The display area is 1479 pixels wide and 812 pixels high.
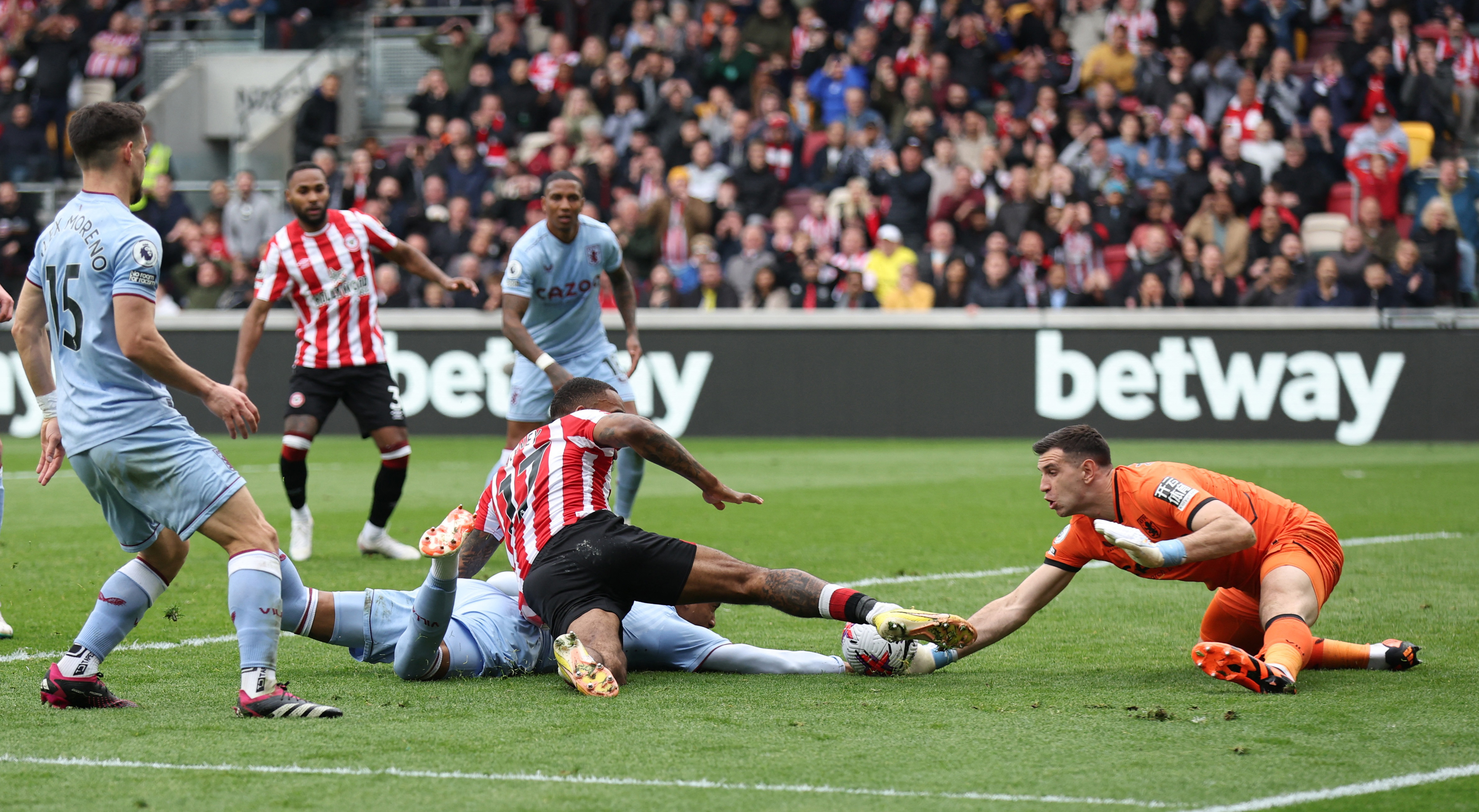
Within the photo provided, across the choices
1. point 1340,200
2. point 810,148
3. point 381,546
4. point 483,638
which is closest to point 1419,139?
point 1340,200

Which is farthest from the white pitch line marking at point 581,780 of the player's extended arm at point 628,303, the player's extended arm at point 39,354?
the player's extended arm at point 628,303

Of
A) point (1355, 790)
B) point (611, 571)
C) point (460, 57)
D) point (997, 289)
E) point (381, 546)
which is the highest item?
point (460, 57)

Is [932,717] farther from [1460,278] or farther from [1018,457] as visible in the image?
[1460,278]

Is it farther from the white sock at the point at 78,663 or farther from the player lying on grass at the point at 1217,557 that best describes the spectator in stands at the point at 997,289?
the white sock at the point at 78,663

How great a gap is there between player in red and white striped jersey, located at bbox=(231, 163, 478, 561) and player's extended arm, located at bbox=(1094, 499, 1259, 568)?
540 cm

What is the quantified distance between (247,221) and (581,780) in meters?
18.7

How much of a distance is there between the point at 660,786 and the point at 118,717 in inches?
79.9

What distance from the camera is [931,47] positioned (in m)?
21.7

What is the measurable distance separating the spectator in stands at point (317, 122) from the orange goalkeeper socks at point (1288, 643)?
20.1 metres

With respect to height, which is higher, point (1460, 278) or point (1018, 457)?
point (1460, 278)

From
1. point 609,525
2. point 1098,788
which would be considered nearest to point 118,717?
point 609,525

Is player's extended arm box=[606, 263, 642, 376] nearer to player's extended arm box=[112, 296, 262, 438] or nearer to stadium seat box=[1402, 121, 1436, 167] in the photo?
player's extended arm box=[112, 296, 262, 438]

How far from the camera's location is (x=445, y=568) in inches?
223

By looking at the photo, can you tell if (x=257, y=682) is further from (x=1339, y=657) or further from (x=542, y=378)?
(x=542, y=378)
